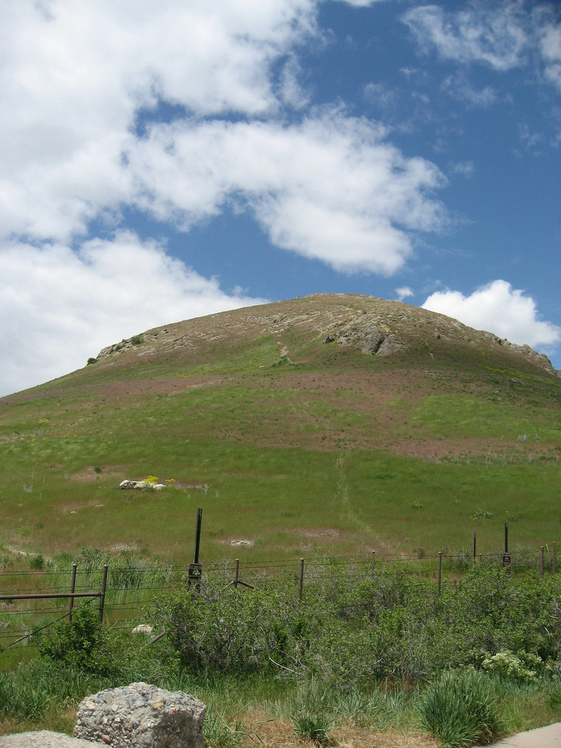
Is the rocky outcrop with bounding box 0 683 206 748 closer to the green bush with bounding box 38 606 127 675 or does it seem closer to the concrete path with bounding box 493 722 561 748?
the green bush with bounding box 38 606 127 675

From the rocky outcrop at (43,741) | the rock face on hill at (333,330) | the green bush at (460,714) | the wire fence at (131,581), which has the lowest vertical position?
the wire fence at (131,581)

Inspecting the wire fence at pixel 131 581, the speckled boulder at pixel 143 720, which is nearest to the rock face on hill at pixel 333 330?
the wire fence at pixel 131 581

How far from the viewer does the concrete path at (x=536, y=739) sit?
7.24 m

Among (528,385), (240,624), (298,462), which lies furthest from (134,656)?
(528,385)

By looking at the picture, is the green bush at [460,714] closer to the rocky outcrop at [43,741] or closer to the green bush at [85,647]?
the rocky outcrop at [43,741]

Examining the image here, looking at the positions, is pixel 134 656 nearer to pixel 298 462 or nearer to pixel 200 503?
pixel 200 503

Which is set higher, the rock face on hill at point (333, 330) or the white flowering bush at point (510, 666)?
the rock face on hill at point (333, 330)

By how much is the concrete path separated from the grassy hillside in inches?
712

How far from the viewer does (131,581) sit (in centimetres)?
1947

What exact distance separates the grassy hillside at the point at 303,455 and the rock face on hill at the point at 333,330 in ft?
3.22

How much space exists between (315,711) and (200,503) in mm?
28095

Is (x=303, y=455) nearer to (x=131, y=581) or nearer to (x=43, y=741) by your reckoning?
(x=131, y=581)

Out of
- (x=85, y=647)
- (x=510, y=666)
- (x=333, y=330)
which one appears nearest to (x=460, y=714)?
(x=510, y=666)

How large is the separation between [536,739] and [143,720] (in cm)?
575
